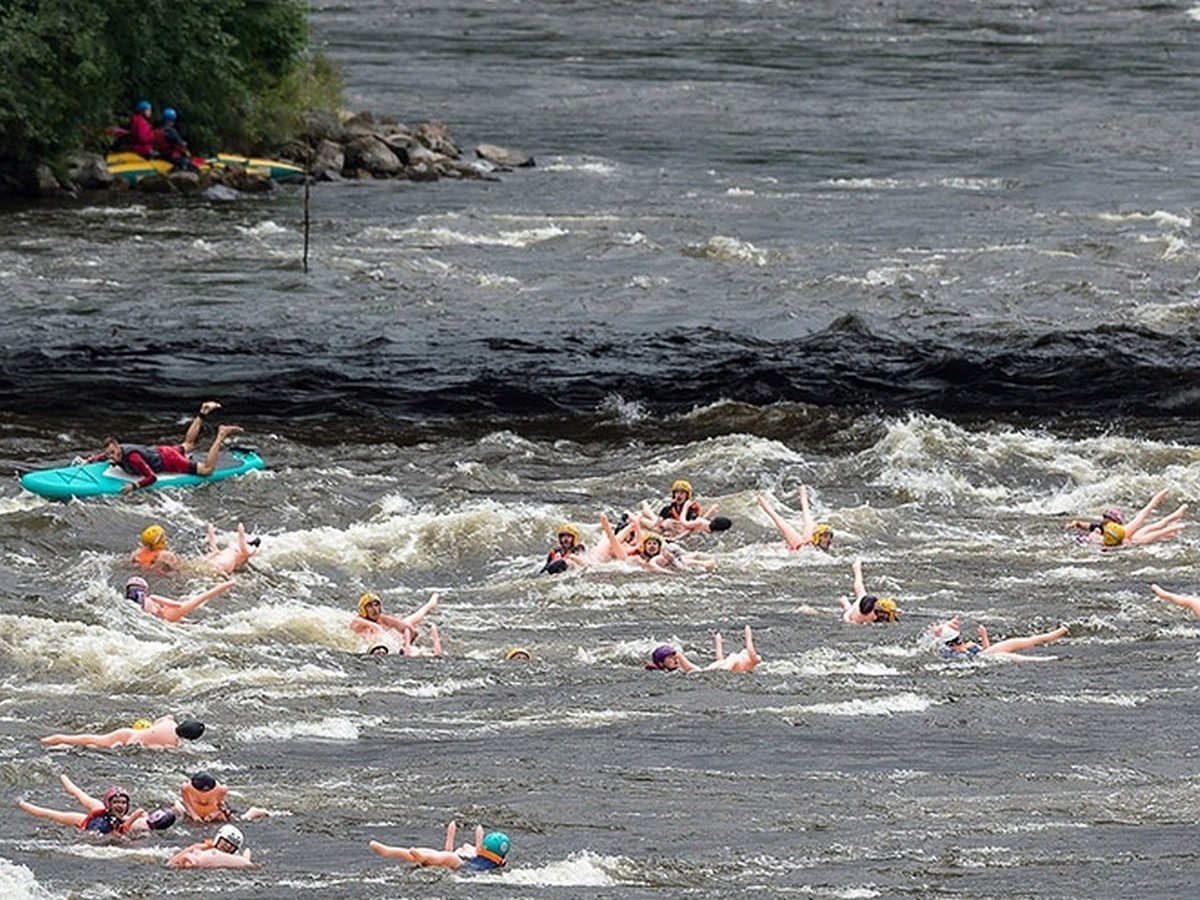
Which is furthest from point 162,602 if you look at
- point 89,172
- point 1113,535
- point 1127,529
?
point 89,172

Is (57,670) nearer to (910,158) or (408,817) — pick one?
(408,817)

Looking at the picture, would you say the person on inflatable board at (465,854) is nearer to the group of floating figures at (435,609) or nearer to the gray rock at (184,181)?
the group of floating figures at (435,609)

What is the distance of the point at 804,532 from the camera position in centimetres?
2548

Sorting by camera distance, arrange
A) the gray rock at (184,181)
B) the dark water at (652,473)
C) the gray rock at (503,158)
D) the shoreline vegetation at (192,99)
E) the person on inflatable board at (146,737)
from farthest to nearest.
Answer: the gray rock at (503,158) → the gray rock at (184,181) → the shoreline vegetation at (192,99) → the person on inflatable board at (146,737) → the dark water at (652,473)

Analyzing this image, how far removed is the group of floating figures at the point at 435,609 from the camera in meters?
15.2

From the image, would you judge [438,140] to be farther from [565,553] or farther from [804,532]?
[565,553]

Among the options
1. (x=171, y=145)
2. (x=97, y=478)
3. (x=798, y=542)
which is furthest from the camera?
(x=171, y=145)

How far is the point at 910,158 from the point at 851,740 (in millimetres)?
33690

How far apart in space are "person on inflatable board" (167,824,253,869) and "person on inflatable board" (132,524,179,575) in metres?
8.84

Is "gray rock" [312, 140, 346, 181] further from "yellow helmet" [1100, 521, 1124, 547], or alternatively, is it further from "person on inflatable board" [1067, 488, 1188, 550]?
"yellow helmet" [1100, 521, 1124, 547]

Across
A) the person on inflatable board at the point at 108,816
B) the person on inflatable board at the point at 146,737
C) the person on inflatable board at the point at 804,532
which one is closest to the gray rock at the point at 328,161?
the person on inflatable board at the point at 804,532

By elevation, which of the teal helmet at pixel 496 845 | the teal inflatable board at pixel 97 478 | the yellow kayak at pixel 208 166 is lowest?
the yellow kayak at pixel 208 166

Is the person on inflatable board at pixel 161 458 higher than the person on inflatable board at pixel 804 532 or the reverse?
the reverse

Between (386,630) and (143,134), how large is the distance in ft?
86.3
